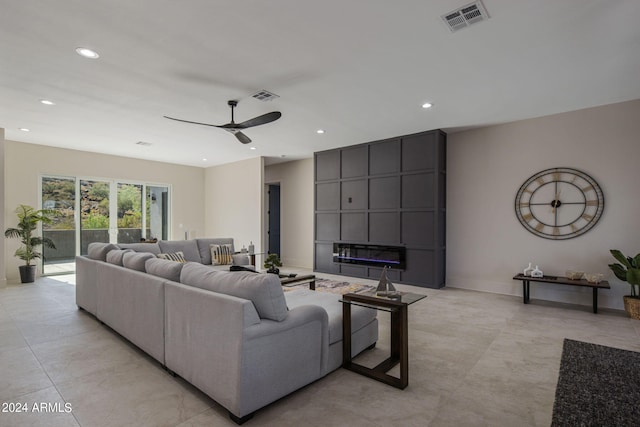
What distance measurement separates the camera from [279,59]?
10.4 ft

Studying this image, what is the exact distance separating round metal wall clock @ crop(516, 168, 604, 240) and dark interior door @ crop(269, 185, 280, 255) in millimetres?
6134

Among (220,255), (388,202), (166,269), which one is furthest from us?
(388,202)

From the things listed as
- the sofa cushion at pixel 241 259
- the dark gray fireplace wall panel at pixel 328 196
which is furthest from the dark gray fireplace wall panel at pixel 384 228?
the sofa cushion at pixel 241 259

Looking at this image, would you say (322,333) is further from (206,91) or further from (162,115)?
(162,115)

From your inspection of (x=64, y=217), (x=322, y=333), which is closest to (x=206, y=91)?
(x=322, y=333)

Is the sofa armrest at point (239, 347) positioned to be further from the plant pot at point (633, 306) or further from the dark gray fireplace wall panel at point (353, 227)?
the dark gray fireplace wall panel at point (353, 227)

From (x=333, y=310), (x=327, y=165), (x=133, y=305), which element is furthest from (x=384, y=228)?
(x=133, y=305)

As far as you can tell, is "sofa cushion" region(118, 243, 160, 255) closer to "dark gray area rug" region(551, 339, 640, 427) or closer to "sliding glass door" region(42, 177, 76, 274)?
"sliding glass door" region(42, 177, 76, 274)

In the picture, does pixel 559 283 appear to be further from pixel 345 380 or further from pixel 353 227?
pixel 345 380

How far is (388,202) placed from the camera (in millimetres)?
6320

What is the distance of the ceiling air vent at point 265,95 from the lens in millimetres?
3957

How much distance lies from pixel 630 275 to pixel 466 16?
3.82 meters

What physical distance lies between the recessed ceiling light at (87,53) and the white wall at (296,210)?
555cm

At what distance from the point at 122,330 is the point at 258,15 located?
318 cm
